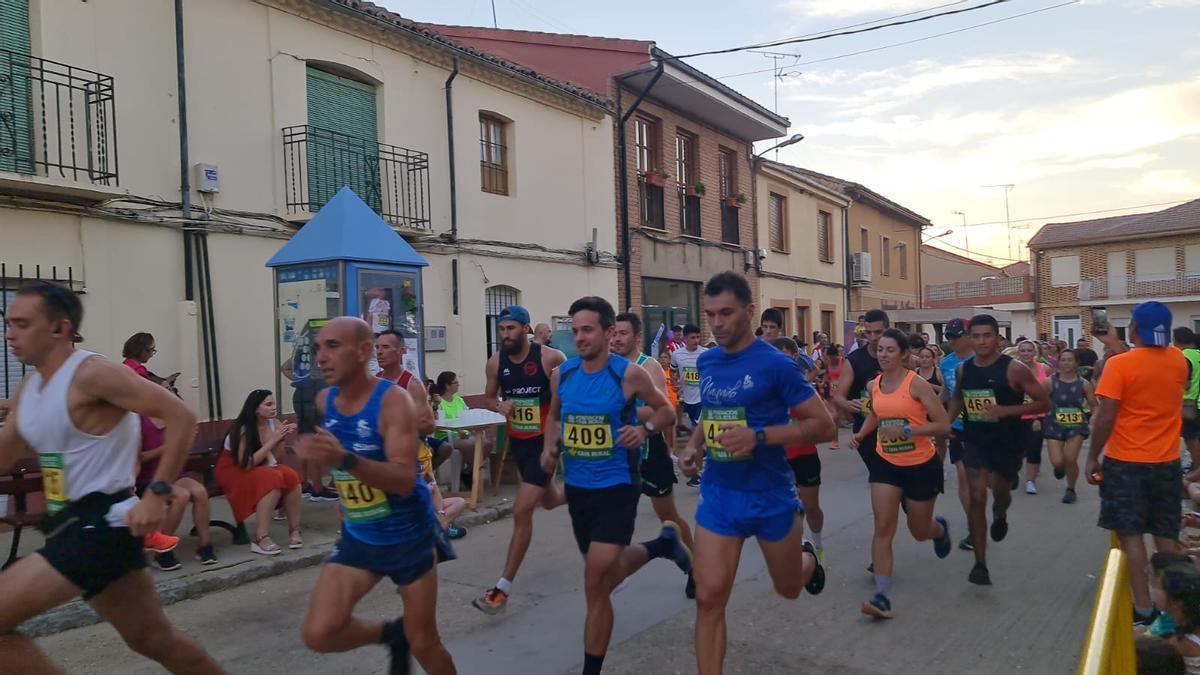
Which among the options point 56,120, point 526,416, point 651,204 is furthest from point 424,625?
point 651,204

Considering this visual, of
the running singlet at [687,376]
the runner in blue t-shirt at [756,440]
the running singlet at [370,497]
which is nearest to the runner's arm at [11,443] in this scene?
the running singlet at [370,497]

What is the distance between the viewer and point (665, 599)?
5.81 metres

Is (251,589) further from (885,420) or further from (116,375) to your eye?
(885,420)

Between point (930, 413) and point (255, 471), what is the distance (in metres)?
5.15

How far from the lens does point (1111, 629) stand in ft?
8.29

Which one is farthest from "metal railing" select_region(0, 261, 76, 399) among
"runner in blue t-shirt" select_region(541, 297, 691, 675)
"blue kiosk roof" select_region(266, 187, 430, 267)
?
"runner in blue t-shirt" select_region(541, 297, 691, 675)

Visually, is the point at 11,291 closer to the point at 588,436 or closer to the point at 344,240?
the point at 344,240

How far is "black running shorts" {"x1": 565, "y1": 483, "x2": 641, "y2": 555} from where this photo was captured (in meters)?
4.46

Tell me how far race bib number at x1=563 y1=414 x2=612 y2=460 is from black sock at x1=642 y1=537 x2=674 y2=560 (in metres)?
0.63

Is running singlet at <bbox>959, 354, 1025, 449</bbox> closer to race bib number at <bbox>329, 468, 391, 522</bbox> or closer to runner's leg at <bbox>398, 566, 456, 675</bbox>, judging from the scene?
runner's leg at <bbox>398, 566, 456, 675</bbox>

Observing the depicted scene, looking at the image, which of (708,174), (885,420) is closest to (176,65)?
(885,420)

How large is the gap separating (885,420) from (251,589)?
15.1 ft

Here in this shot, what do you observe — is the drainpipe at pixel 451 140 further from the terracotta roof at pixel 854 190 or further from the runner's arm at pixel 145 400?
the terracotta roof at pixel 854 190

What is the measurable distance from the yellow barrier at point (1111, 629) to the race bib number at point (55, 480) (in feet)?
11.6
